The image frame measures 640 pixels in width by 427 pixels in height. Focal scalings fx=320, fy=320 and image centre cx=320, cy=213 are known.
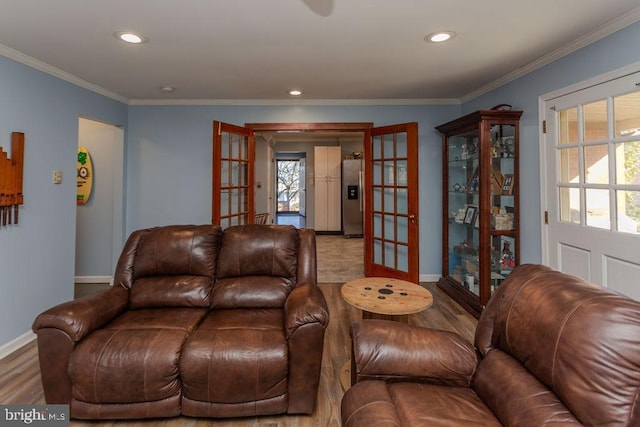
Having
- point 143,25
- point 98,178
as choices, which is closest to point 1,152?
point 143,25

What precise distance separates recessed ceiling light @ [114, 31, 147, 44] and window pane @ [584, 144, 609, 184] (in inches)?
138

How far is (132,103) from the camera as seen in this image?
4.16 m

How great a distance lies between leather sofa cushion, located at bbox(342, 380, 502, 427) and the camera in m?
1.11

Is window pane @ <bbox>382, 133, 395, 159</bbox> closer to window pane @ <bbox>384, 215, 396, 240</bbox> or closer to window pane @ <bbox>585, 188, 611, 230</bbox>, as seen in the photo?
window pane @ <bbox>384, 215, 396, 240</bbox>

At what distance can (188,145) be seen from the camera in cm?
421

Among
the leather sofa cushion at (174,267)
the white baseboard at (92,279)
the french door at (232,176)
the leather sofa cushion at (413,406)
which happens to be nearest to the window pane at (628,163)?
the leather sofa cushion at (413,406)

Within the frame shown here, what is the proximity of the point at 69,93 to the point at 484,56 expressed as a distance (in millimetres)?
3979

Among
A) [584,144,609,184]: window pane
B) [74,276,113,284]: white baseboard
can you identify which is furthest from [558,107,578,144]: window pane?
[74,276,113,284]: white baseboard

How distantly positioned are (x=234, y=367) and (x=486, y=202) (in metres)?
2.72

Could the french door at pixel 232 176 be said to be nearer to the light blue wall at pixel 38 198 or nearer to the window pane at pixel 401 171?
the light blue wall at pixel 38 198

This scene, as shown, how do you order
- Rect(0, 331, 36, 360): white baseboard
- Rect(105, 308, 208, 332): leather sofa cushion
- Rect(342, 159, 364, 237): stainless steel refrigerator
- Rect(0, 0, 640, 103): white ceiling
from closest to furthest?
Rect(105, 308, 208, 332): leather sofa cushion, Rect(0, 0, 640, 103): white ceiling, Rect(0, 331, 36, 360): white baseboard, Rect(342, 159, 364, 237): stainless steel refrigerator

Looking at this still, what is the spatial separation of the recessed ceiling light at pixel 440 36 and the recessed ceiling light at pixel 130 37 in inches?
85.2

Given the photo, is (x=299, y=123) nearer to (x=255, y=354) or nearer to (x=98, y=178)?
(x=98, y=178)

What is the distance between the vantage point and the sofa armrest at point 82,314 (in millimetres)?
1658
